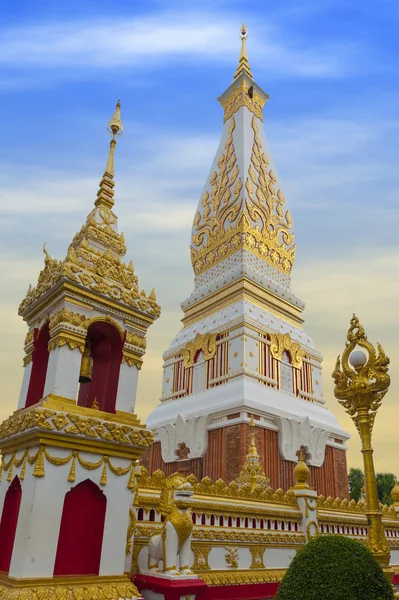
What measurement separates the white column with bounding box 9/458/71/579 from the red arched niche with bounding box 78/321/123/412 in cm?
160

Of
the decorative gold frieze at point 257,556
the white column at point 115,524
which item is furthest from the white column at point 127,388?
the decorative gold frieze at point 257,556

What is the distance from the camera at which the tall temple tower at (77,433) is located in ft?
20.6

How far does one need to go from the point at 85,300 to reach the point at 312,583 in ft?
16.8

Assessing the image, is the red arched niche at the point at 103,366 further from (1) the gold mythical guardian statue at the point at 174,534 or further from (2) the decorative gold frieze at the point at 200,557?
(2) the decorative gold frieze at the point at 200,557

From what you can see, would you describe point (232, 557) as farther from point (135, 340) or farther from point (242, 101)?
point (242, 101)

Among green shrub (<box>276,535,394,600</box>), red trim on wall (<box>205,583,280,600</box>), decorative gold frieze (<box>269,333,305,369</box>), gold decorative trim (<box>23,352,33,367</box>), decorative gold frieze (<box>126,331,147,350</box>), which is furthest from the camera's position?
decorative gold frieze (<box>269,333,305,369</box>)

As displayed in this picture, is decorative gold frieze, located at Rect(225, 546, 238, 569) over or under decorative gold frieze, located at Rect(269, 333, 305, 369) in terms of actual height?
under

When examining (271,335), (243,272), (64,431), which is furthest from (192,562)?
(243,272)

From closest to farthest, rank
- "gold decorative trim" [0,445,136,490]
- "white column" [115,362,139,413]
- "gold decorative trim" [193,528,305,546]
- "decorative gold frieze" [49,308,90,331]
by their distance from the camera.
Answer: "gold decorative trim" [0,445,136,490]
"decorative gold frieze" [49,308,90,331]
"white column" [115,362,139,413]
"gold decorative trim" [193,528,305,546]

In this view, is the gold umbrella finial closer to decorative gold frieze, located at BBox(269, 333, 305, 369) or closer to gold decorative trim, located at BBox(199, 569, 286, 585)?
gold decorative trim, located at BBox(199, 569, 286, 585)

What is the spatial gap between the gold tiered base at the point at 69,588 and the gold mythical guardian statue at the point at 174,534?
55cm

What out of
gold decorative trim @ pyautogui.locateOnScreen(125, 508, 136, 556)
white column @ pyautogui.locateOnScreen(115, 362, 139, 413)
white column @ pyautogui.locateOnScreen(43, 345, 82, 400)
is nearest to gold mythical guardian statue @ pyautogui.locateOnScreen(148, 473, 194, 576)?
gold decorative trim @ pyautogui.locateOnScreen(125, 508, 136, 556)

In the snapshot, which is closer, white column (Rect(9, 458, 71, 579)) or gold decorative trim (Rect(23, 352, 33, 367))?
white column (Rect(9, 458, 71, 579))

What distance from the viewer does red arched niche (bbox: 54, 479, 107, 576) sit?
21.4 feet
